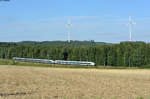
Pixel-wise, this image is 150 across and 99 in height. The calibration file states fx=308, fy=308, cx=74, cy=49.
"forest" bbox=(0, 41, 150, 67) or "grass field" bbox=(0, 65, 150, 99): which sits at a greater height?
"forest" bbox=(0, 41, 150, 67)

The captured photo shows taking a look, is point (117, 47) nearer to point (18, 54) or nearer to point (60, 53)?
point (60, 53)

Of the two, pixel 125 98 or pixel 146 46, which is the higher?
pixel 146 46

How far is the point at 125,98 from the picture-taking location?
1725cm

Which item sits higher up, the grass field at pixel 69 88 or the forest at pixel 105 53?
the forest at pixel 105 53

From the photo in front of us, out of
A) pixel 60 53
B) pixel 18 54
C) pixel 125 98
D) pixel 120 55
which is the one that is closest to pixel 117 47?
pixel 120 55

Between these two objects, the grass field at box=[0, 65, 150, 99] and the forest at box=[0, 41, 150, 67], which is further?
the forest at box=[0, 41, 150, 67]

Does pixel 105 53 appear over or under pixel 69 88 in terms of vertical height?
over

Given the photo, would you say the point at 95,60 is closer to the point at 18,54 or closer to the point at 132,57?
the point at 132,57

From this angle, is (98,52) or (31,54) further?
(31,54)

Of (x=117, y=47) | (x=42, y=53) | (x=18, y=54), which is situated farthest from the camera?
(x=18, y=54)

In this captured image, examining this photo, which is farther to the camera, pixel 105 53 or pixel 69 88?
pixel 105 53

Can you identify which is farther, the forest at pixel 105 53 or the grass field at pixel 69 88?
the forest at pixel 105 53

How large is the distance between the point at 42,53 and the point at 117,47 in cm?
2743

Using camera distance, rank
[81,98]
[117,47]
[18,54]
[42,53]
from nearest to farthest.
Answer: [81,98]
[117,47]
[42,53]
[18,54]
